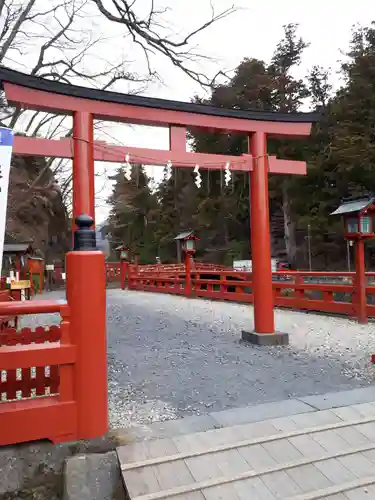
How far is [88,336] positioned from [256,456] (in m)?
1.55

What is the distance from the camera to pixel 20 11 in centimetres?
1280

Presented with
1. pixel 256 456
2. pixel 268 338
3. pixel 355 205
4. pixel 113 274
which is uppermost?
pixel 355 205

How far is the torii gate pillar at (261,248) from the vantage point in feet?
21.6

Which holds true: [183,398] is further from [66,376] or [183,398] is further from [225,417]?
[66,376]

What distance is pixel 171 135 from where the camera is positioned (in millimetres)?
6109

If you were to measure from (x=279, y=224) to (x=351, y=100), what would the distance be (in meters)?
12.4

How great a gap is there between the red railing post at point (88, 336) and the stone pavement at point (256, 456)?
1.05 feet

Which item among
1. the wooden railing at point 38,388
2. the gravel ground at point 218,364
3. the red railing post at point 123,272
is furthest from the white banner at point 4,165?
the red railing post at point 123,272

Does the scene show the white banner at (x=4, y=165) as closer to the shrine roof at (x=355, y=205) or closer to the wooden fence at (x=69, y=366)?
the wooden fence at (x=69, y=366)

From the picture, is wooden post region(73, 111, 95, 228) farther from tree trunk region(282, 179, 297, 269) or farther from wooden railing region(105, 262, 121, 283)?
tree trunk region(282, 179, 297, 269)

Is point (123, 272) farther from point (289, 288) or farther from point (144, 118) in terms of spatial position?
point (144, 118)

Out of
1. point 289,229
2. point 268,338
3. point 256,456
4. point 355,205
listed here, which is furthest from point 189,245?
point 256,456

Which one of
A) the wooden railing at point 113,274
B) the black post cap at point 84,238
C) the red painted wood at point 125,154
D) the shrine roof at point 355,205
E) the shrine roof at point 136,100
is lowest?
the wooden railing at point 113,274

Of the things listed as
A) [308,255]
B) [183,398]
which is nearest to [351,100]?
[308,255]
